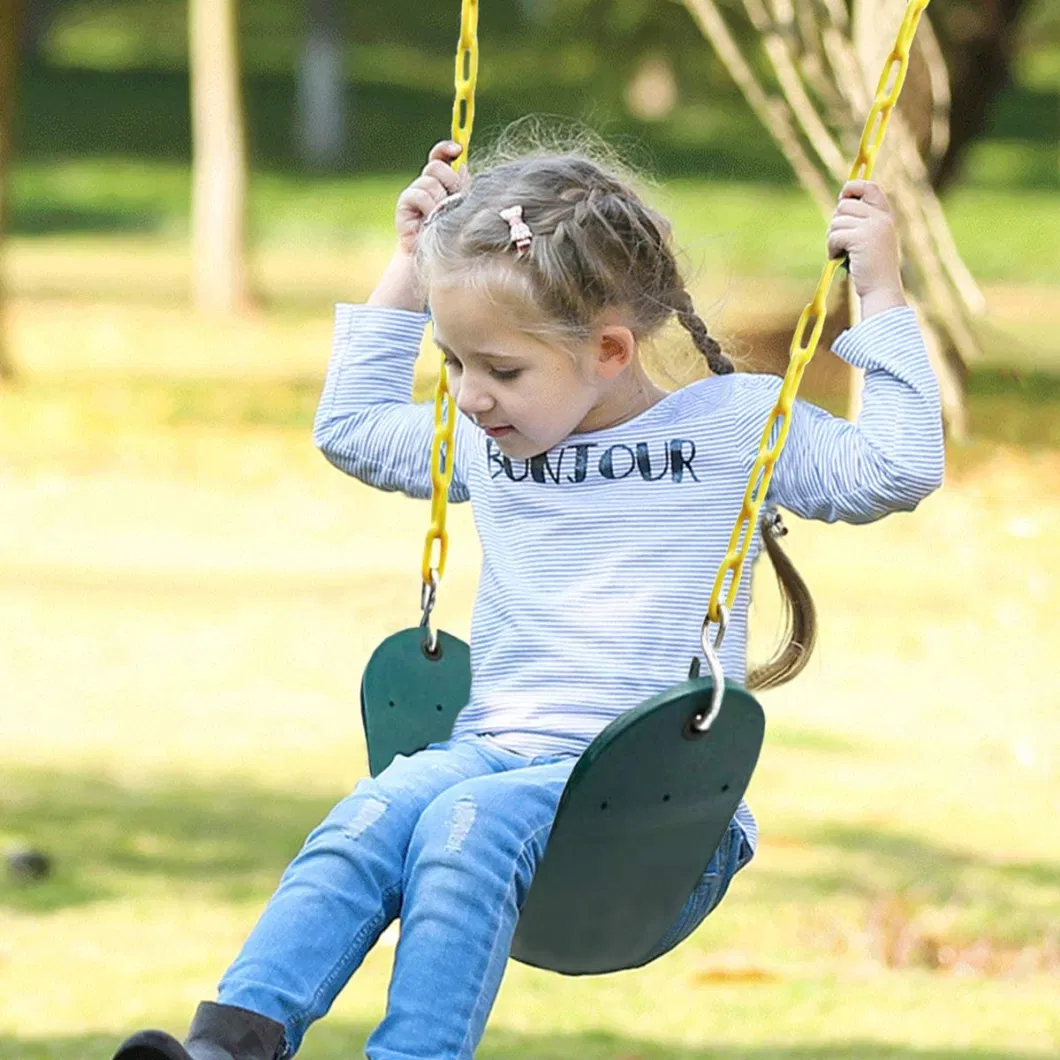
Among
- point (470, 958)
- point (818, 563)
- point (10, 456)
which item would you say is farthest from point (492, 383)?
point (10, 456)

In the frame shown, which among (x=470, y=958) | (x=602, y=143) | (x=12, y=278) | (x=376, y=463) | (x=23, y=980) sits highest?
(x=602, y=143)

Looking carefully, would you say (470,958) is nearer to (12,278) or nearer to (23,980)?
(23,980)

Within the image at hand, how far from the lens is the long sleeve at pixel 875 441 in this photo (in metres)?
2.83

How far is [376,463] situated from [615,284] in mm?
535

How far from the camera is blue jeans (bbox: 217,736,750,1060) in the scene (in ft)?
8.39

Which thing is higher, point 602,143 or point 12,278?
point 602,143

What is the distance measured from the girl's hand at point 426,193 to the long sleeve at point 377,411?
12 cm

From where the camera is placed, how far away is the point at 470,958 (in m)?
2.59

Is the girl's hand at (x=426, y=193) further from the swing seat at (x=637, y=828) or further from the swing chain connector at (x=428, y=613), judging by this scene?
the swing seat at (x=637, y=828)

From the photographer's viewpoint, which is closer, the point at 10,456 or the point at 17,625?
the point at 17,625

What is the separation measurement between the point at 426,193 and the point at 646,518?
604 millimetres

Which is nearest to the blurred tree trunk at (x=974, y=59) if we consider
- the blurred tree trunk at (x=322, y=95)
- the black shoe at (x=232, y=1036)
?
the black shoe at (x=232, y=1036)

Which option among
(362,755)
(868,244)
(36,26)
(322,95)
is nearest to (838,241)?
(868,244)

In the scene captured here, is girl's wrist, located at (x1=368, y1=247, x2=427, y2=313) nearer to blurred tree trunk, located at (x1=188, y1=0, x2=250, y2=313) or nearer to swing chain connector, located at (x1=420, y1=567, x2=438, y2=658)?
swing chain connector, located at (x1=420, y1=567, x2=438, y2=658)
